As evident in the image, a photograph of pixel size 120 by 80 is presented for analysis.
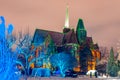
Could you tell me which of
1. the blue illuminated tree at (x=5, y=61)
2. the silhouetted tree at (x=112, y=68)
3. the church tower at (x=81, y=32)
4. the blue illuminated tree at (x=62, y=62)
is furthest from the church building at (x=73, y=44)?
the blue illuminated tree at (x=5, y=61)

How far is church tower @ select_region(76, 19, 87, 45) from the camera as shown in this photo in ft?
351

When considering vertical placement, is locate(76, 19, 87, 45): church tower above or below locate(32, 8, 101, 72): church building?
above

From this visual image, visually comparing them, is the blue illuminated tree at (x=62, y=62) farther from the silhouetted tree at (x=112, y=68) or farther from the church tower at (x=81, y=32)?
the church tower at (x=81, y=32)

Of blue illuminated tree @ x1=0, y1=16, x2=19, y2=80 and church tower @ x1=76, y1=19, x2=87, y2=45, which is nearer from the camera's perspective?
blue illuminated tree @ x1=0, y1=16, x2=19, y2=80

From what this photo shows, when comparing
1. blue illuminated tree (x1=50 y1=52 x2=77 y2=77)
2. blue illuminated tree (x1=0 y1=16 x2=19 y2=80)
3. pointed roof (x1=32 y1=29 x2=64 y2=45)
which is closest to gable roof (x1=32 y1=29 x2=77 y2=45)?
pointed roof (x1=32 y1=29 x2=64 y2=45)

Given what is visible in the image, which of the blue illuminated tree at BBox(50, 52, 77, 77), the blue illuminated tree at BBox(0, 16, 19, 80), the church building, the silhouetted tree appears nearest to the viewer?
the blue illuminated tree at BBox(0, 16, 19, 80)

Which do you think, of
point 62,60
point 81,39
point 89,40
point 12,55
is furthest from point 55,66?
point 12,55

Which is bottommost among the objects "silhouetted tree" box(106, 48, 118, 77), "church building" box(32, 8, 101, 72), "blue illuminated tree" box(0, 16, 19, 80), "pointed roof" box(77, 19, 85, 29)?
"blue illuminated tree" box(0, 16, 19, 80)

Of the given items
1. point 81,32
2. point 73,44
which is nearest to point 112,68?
point 73,44

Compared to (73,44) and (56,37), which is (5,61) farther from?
(56,37)

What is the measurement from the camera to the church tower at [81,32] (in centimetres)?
10706

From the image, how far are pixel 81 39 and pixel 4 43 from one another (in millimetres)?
97463

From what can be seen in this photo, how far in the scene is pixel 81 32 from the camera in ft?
362

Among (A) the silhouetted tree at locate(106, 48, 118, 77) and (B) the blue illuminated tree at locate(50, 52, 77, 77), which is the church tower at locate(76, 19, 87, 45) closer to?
(A) the silhouetted tree at locate(106, 48, 118, 77)
